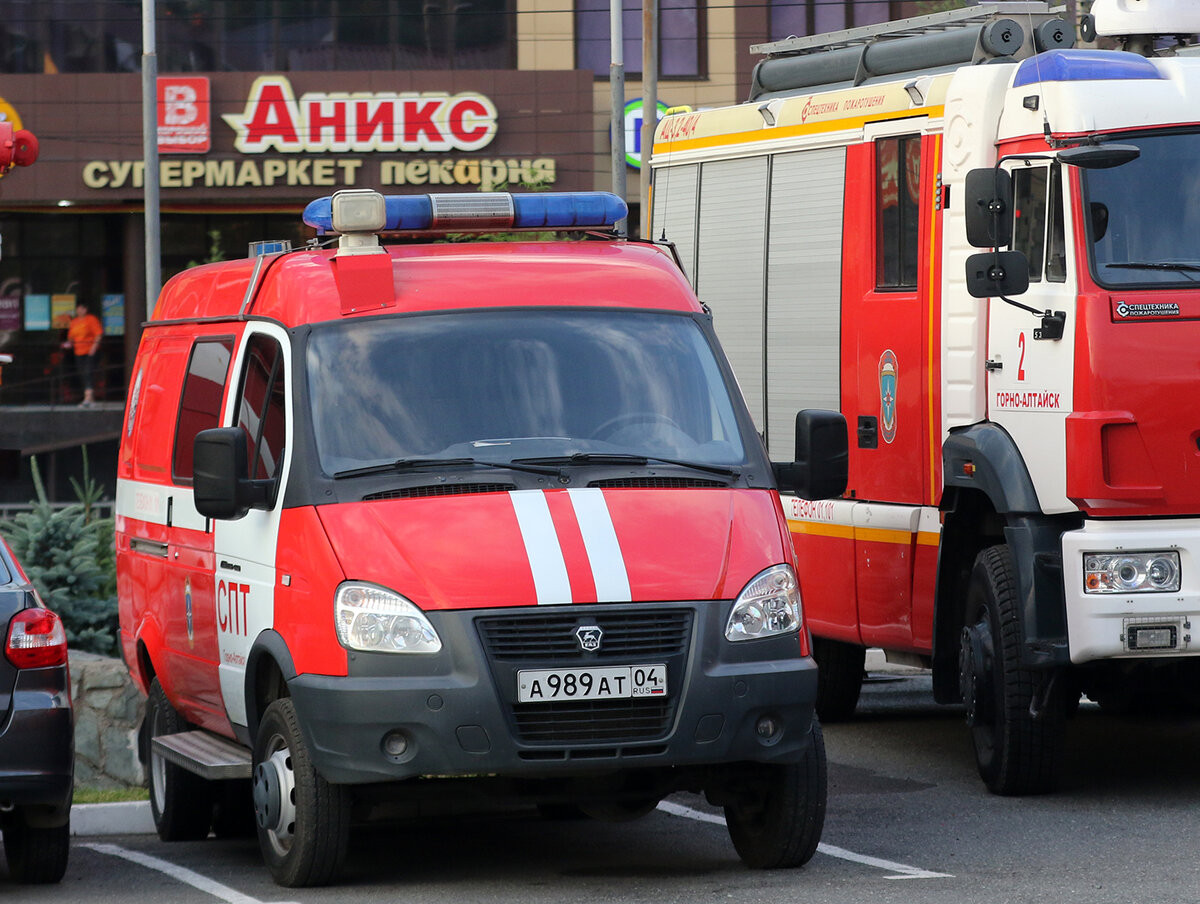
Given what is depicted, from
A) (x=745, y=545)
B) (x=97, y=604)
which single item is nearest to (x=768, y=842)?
(x=745, y=545)

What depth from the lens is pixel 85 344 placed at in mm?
36688

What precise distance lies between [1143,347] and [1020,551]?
0.98 m

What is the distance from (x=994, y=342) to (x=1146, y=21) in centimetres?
170

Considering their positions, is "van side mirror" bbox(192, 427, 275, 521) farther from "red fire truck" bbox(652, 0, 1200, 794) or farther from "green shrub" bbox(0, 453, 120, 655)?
"green shrub" bbox(0, 453, 120, 655)

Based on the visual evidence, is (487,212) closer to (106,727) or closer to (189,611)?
(189,611)

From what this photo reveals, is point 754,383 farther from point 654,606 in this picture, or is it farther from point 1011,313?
point 654,606

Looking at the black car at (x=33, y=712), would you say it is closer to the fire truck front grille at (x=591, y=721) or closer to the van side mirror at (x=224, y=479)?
the van side mirror at (x=224, y=479)

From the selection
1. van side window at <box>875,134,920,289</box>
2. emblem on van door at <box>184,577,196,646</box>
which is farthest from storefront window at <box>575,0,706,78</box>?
emblem on van door at <box>184,577,196,646</box>

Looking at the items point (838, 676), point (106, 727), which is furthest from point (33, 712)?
point (838, 676)

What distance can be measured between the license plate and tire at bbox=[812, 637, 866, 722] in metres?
4.80

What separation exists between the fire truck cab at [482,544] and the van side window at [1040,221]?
1579 mm

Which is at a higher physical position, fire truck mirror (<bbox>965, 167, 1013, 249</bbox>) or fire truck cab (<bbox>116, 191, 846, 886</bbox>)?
fire truck mirror (<bbox>965, 167, 1013, 249</bbox>)

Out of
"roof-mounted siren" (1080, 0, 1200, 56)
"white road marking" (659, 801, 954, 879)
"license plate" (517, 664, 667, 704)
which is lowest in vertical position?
"white road marking" (659, 801, 954, 879)

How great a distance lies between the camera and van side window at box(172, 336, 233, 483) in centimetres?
848
